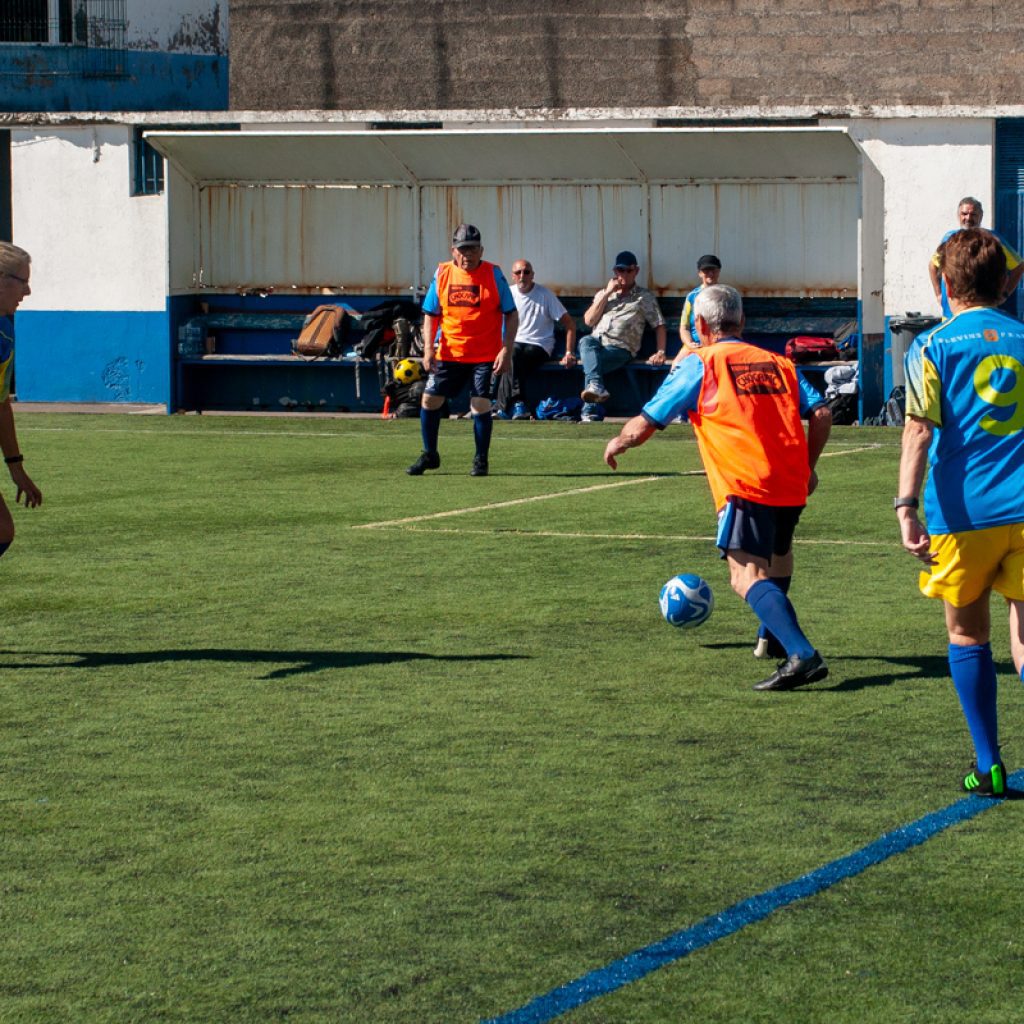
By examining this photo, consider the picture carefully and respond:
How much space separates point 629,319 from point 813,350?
6.29 feet

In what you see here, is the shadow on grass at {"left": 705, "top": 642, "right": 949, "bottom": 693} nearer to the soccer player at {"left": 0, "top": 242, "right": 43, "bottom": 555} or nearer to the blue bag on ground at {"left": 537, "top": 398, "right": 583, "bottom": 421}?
the soccer player at {"left": 0, "top": 242, "right": 43, "bottom": 555}

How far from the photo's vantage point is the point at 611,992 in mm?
4375

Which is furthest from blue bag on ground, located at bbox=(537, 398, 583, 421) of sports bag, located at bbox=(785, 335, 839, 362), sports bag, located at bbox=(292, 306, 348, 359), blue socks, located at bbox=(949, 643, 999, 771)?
blue socks, located at bbox=(949, 643, 999, 771)

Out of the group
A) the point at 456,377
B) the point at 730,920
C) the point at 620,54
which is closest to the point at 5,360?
the point at 730,920

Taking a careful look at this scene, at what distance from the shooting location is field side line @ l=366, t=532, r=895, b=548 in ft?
38.7

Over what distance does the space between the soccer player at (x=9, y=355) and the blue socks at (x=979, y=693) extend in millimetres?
3824

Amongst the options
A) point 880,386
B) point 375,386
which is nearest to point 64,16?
point 375,386

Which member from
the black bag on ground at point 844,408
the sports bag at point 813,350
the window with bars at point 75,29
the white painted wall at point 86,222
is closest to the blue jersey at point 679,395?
the black bag on ground at point 844,408

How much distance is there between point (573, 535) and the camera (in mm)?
12312

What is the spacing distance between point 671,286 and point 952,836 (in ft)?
56.5

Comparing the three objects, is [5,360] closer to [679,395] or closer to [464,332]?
[679,395]

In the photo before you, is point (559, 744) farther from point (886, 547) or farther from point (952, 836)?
point (886, 547)

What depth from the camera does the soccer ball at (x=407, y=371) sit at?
71.6ft

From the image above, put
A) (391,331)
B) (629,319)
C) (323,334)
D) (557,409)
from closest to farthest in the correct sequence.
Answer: (629,319), (557,409), (391,331), (323,334)
